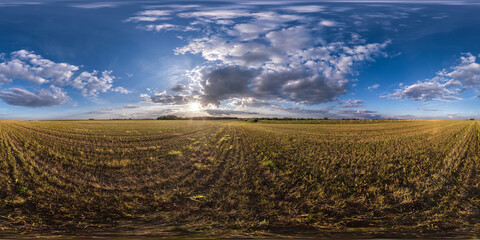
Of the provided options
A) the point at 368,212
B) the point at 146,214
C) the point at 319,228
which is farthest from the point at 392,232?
the point at 146,214

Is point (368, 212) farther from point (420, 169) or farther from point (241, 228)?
point (420, 169)

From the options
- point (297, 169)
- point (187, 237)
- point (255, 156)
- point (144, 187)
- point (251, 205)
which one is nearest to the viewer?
point (187, 237)

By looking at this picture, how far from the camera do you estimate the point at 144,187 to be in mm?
5609

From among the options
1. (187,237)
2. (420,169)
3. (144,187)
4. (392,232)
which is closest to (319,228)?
(392,232)

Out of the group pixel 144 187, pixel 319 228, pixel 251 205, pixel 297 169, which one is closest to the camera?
pixel 319 228

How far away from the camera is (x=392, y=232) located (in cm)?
372

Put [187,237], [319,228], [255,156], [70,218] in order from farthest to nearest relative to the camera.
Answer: [255,156], [70,218], [319,228], [187,237]

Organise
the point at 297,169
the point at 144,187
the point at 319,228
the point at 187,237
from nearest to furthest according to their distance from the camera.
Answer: the point at 187,237 < the point at 319,228 < the point at 144,187 < the point at 297,169

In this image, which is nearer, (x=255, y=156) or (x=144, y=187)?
(x=144, y=187)

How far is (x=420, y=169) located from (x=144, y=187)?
8870mm

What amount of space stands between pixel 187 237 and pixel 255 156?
628cm

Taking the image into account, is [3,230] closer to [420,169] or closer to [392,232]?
[392,232]

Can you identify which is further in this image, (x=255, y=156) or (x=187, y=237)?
(x=255, y=156)

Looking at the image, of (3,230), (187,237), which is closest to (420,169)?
(187,237)
